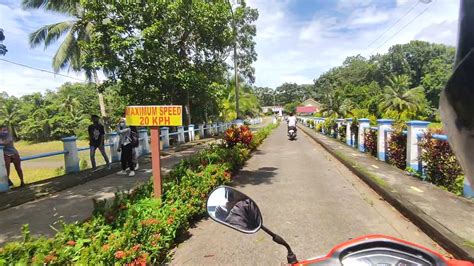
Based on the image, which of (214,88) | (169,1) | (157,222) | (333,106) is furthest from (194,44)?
(333,106)

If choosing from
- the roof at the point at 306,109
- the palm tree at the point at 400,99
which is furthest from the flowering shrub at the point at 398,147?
the roof at the point at 306,109

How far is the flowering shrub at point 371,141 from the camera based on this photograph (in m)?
12.0

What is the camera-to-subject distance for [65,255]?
3.08 metres

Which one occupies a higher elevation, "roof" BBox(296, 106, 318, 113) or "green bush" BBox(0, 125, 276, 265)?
"roof" BBox(296, 106, 318, 113)

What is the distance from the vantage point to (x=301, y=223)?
5.38m

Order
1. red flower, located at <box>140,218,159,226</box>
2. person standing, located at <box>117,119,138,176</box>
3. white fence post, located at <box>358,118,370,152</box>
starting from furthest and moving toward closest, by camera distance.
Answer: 1. white fence post, located at <box>358,118,370,152</box>
2. person standing, located at <box>117,119,138,176</box>
3. red flower, located at <box>140,218,159,226</box>

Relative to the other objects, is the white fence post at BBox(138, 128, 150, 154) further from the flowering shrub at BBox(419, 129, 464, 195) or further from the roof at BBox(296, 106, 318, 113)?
the roof at BBox(296, 106, 318, 113)

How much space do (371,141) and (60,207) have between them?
9811 mm

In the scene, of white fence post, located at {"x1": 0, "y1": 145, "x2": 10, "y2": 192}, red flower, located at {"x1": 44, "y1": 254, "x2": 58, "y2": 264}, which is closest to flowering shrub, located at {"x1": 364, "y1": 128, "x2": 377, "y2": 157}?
white fence post, located at {"x1": 0, "y1": 145, "x2": 10, "y2": 192}

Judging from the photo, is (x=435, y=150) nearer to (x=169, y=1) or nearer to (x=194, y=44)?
(x=169, y=1)

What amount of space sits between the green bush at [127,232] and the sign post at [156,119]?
0.34 metres

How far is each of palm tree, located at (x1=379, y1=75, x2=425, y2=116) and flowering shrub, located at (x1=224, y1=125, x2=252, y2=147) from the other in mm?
35650

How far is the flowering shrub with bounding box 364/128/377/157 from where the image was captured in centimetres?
1201

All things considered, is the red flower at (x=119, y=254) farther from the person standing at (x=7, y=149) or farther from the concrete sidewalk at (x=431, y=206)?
the person standing at (x=7, y=149)
